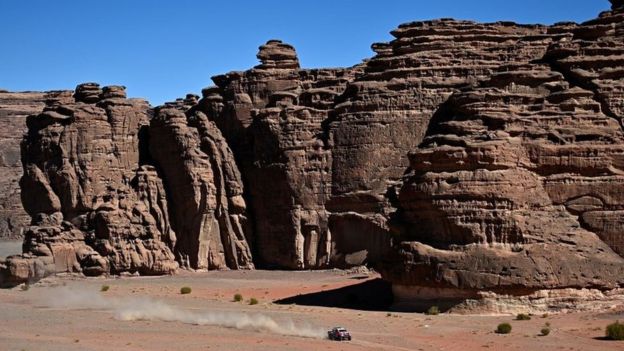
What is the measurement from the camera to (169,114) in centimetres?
6706

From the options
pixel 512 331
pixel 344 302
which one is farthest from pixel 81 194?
pixel 512 331

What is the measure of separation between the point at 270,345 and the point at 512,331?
8.19 meters

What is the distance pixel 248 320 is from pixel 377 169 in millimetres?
18818

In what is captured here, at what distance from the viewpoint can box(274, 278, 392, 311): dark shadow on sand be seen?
166 feet

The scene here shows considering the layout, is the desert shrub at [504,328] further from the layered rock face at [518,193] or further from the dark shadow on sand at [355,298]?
the dark shadow on sand at [355,298]

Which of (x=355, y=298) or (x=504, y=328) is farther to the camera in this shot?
(x=355, y=298)

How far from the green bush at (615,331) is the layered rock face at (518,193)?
4.19m

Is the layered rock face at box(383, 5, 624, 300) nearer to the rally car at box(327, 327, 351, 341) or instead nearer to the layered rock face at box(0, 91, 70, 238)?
the rally car at box(327, 327, 351, 341)

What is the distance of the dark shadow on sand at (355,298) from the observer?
5056cm

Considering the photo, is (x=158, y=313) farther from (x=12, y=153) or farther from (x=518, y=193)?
(x=12, y=153)

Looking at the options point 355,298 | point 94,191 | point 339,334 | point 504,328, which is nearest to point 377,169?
point 355,298

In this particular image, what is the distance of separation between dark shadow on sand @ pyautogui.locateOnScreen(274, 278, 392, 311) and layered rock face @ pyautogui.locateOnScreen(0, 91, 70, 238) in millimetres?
50815

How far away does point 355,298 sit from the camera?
5156 centimetres

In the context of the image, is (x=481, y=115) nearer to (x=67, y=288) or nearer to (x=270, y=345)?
(x=270, y=345)
